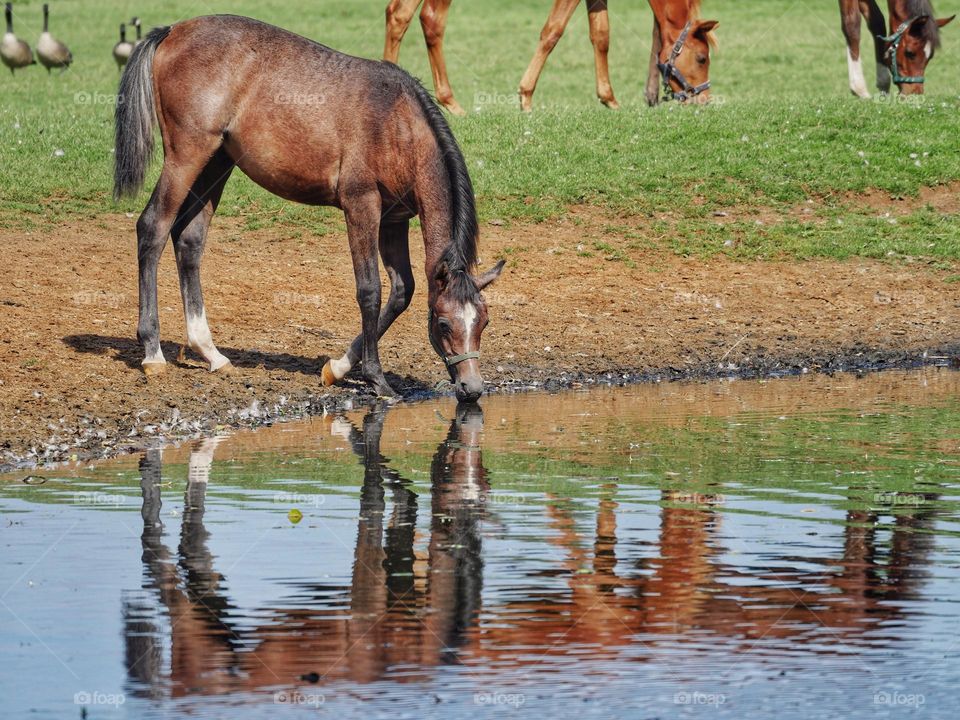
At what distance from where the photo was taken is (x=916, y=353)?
46.4ft

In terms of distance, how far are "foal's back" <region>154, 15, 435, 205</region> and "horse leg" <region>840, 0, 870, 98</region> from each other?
1091 centimetres

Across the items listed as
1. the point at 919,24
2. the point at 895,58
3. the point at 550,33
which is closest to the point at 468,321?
the point at 550,33

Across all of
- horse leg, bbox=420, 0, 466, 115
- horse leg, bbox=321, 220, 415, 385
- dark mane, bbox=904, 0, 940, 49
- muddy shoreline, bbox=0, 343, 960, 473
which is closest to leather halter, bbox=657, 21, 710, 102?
horse leg, bbox=420, 0, 466, 115

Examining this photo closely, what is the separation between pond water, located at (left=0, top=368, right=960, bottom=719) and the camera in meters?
A: 5.86

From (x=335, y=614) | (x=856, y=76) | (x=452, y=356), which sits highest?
(x=856, y=76)

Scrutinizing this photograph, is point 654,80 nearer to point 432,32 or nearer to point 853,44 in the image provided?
point 853,44

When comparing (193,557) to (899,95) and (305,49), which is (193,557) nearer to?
(305,49)

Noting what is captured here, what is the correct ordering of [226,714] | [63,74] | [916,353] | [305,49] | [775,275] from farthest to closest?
[63,74]
[775,275]
[916,353]
[305,49]
[226,714]

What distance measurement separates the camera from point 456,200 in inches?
452

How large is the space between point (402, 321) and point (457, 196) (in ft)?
10.2

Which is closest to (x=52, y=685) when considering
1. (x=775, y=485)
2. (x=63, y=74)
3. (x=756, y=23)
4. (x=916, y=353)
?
(x=775, y=485)

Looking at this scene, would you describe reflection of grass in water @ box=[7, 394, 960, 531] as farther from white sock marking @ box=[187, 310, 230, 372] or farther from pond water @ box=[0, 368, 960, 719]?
white sock marking @ box=[187, 310, 230, 372]

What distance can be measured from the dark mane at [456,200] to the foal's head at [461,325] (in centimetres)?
6

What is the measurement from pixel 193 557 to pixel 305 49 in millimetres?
5611
